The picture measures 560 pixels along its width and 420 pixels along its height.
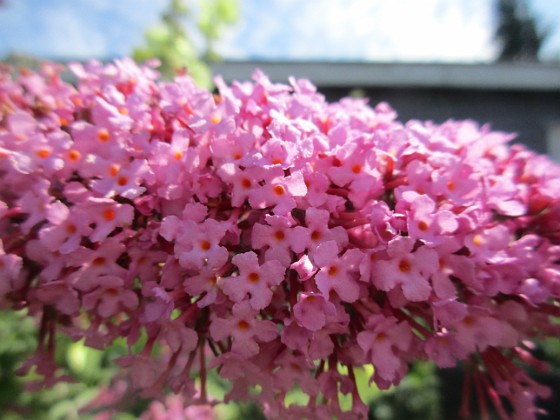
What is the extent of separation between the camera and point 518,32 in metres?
19.0

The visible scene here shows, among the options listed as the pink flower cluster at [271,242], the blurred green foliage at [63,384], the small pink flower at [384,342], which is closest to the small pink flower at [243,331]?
the pink flower cluster at [271,242]

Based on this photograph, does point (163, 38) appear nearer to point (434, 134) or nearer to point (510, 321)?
point (434, 134)

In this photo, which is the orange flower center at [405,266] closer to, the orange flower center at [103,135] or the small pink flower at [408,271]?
the small pink flower at [408,271]

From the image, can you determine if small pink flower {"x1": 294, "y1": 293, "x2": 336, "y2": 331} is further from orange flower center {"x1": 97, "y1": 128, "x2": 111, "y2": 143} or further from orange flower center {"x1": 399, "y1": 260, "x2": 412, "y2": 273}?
orange flower center {"x1": 97, "y1": 128, "x2": 111, "y2": 143}

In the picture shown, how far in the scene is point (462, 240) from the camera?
59 cm

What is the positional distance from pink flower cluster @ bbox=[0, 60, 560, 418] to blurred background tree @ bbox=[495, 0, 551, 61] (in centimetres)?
2080

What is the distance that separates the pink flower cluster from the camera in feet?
1.81

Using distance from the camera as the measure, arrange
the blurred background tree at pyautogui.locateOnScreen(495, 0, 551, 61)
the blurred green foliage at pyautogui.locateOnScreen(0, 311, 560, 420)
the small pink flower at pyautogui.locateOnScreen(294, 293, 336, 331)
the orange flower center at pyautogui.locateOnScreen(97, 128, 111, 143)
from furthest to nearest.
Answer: the blurred background tree at pyautogui.locateOnScreen(495, 0, 551, 61) → the blurred green foliage at pyautogui.locateOnScreen(0, 311, 560, 420) → the orange flower center at pyautogui.locateOnScreen(97, 128, 111, 143) → the small pink flower at pyautogui.locateOnScreen(294, 293, 336, 331)

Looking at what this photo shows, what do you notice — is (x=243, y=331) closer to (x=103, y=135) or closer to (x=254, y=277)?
(x=254, y=277)

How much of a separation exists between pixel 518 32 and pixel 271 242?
22.0m

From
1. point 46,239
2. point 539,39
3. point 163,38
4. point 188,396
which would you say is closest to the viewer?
point 46,239

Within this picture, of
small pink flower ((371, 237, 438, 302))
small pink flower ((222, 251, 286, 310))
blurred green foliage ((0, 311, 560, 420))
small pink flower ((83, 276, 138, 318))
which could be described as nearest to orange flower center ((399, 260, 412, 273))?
small pink flower ((371, 237, 438, 302))

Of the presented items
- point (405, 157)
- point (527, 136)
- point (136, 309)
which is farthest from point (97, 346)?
point (527, 136)

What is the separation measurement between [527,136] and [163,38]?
15.1ft
